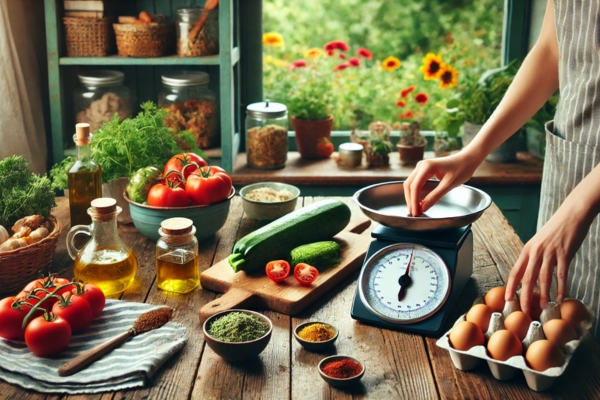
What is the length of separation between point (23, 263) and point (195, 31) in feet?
4.95

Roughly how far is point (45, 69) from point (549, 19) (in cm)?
214

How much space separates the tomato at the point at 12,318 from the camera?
4.74 ft

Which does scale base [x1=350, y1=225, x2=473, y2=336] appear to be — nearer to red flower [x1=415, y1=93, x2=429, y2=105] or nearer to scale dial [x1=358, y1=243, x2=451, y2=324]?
scale dial [x1=358, y1=243, x2=451, y2=324]

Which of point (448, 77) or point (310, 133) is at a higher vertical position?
point (448, 77)

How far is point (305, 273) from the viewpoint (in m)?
1.74

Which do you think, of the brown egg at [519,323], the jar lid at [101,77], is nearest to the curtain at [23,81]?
the jar lid at [101,77]

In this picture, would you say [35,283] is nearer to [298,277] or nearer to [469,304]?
[298,277]

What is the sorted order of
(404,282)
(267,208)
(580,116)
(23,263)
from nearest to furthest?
(404,282)
(23,263)
(580,116)
(267,208)

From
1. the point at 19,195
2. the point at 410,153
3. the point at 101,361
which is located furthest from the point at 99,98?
the point at 101,361

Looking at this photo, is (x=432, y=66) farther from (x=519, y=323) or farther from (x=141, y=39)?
(x=519, y=323)

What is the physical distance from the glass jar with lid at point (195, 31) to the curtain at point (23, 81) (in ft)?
1.95

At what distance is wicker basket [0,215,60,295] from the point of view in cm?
167

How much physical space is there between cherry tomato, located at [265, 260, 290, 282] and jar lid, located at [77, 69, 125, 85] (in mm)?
1549

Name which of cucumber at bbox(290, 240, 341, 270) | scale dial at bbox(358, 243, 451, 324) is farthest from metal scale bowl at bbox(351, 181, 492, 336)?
cucumber at bbox(290, 240, 341, 270)
